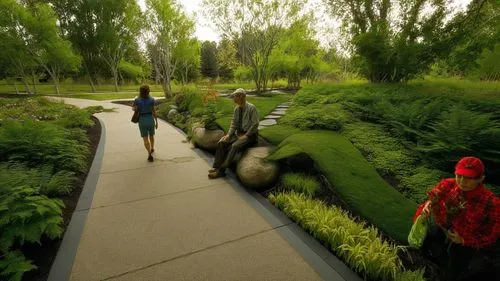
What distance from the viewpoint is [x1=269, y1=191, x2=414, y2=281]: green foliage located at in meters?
2.68

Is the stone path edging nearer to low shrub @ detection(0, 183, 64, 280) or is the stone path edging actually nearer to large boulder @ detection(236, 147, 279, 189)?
low shrub @ detection(0, 183, 64, 280)

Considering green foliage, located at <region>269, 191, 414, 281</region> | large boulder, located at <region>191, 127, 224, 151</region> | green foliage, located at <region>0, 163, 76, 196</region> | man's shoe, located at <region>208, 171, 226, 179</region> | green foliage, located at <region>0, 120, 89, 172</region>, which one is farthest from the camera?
large boulder, located at <region>191, 127, 224, 151</region>

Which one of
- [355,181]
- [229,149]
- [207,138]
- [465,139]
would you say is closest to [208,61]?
[207,138]

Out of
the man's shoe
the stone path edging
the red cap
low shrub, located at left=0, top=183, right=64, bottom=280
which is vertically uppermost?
the red cap

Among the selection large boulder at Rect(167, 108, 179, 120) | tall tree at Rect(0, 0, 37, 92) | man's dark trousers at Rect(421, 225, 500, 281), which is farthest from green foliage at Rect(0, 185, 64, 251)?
tall tree at Rect(0, 0, 37, 92)

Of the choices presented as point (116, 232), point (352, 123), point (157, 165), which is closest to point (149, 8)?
point (157, 165)

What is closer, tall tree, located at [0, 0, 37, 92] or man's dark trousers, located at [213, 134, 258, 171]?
man's dark trousers, located at [213, 134, 258, 171]

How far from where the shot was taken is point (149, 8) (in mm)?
18172

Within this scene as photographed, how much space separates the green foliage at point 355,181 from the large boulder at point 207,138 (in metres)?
2.37

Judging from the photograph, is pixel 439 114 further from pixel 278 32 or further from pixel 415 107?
pixel 278 32

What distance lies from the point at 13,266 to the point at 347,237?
11.6ft

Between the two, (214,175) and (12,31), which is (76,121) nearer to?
(214,175)

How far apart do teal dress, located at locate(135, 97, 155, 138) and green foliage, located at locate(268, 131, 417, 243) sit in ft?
11.5

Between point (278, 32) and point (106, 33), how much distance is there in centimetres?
2561
